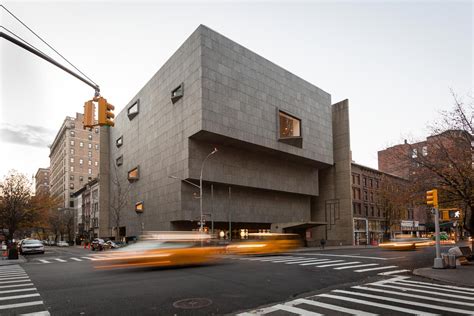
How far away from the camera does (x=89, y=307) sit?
9.25 meters

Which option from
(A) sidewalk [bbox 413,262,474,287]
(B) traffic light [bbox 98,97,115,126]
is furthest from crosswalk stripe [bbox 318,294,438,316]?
(B) traffic light [bbox 98,97,115,126]

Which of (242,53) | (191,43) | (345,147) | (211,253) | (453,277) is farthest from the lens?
(345,147)

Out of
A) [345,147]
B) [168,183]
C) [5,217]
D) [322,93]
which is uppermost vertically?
[322,93]

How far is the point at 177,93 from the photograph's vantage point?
50.4 m

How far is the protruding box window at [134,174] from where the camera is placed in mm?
63253

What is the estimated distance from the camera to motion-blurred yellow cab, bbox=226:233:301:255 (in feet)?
92.4

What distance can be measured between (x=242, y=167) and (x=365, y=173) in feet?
112

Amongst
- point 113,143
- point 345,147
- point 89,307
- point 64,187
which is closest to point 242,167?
point 345,147

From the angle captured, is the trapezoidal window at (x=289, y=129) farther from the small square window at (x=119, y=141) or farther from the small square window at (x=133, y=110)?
the small square window at (x=119, y=141)

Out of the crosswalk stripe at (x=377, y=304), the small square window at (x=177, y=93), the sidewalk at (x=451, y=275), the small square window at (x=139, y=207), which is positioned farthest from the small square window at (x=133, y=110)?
the crosswalk stripe at (x=377, y=304)

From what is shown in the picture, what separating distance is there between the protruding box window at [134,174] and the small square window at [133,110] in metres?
10.5

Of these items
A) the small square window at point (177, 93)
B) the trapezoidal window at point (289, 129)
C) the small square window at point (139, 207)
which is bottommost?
the small square window at point (139, 207)

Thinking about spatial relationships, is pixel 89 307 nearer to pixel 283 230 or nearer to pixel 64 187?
pixel 283 230

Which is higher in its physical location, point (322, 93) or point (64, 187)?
point (322, 93)
